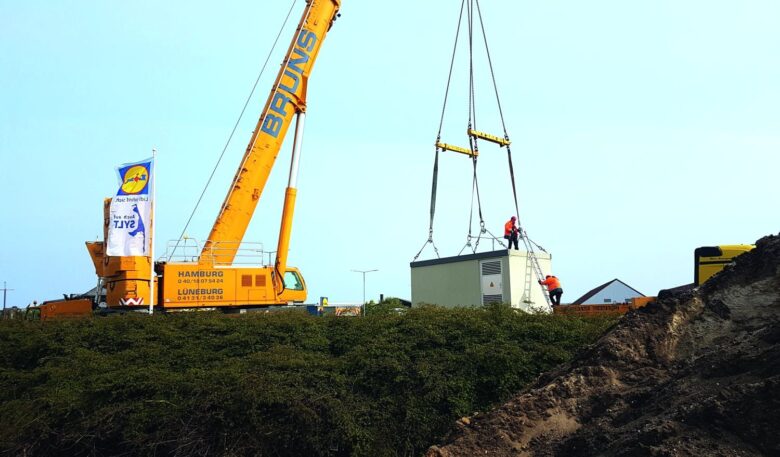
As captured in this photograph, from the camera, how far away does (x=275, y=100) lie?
19.3 meters

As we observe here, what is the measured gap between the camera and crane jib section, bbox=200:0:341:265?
18.2 metres

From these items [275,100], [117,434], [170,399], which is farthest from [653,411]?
[275,100]

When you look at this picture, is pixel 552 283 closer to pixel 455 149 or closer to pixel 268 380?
pixel 455 149

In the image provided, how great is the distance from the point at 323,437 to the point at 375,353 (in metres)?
1.83

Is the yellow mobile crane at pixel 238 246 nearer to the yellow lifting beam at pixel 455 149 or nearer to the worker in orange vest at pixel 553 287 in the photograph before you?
the yellow lifting beam at pixel 455 149

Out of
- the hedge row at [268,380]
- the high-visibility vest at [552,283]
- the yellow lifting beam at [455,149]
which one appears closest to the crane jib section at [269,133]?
the yellow lifting beam at [455,149]

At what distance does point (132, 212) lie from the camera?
15.7 m

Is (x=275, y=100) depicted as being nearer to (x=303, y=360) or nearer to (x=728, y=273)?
(x=303, y=360)

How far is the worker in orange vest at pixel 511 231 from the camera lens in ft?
65.4

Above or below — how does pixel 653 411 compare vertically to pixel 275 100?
below

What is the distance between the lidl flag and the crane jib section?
2298mm

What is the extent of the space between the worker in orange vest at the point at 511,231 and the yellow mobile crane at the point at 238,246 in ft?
21.8

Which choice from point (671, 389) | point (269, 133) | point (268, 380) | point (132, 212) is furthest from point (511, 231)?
point (671, 389)

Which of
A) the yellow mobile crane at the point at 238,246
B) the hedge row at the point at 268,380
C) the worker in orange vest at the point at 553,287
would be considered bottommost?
the hedge row at the point at 268,380
